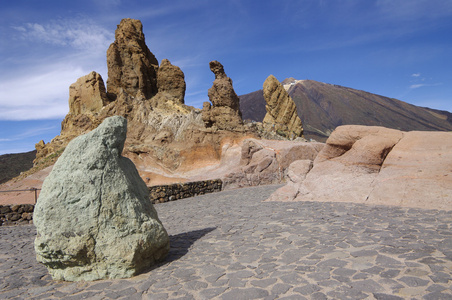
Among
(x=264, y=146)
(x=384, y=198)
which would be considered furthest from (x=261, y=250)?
(x=264, y=146)

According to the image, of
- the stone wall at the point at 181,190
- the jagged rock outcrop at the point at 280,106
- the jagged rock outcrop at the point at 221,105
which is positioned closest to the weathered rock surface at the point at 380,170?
the stone wall at the point at 181,190

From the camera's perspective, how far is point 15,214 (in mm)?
9539

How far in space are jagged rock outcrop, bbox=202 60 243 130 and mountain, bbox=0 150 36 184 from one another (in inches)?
1489

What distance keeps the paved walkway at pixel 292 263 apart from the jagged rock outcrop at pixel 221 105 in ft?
41.9

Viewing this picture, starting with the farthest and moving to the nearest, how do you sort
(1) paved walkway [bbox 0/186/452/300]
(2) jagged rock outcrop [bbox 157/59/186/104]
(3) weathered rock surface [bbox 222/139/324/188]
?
(2) jagged rock outcrop [bbox 157/59/186/104], (3) weathered rock surface [bbox 222/139/324/188], (1) paved walkway [bbox 0/186/452/300]

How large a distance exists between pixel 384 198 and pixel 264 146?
28.7 ft

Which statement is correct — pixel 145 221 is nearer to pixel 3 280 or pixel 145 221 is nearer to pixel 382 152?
pixel 3 280

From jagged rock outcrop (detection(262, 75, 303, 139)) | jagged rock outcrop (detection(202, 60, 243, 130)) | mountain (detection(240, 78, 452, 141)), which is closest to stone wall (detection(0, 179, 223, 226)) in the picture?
jagged rock outcrop (detection(202, 60, 243, 130))

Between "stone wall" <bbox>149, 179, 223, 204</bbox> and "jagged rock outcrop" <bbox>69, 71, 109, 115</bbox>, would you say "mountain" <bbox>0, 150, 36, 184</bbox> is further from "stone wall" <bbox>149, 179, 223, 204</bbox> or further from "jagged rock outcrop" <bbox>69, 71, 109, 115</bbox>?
"stone wall" <bbox>149, 179, 223, 204</bbox>

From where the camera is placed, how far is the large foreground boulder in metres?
4.15

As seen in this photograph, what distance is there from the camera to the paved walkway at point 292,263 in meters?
3.29

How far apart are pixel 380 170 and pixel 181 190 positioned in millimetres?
7441

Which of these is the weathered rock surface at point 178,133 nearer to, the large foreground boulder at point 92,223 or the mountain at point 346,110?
the large foreground boulder at point 92,223

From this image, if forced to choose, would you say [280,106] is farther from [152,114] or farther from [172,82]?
[152,114]
